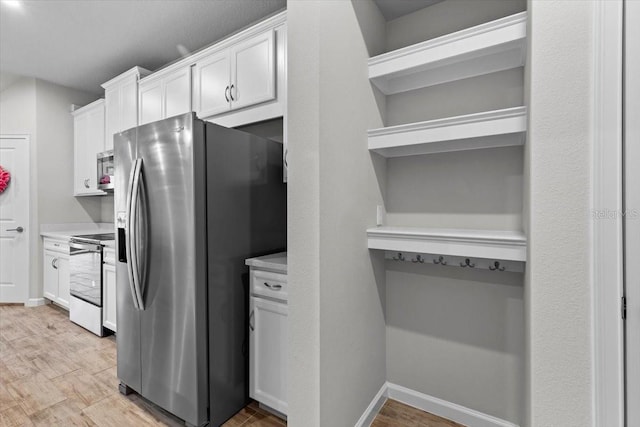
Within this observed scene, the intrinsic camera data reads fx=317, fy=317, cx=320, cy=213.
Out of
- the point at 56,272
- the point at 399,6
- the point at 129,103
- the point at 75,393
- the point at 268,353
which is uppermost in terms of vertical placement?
the point at 399,6

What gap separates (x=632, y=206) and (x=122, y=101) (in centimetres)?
403

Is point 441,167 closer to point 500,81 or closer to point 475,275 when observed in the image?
point 500,81

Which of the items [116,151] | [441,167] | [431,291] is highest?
[116,151]

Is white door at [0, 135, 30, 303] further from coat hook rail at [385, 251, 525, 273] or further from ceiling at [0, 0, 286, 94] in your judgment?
coat hook rail at [385, 251, 525, 273]

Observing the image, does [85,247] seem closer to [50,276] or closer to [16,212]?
[50,276]

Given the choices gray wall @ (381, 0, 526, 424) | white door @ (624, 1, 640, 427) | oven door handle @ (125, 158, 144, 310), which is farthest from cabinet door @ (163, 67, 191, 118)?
white door @ (624, 1, 640, 427)

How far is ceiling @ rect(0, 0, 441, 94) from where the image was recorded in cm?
241

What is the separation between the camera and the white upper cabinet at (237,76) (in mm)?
2275

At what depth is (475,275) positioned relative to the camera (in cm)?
176

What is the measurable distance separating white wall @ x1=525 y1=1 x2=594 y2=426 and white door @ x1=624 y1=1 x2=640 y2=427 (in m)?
0.10

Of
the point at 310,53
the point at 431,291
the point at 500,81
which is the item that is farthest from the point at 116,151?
the point at 500,81

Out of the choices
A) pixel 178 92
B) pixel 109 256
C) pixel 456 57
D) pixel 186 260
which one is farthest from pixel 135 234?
pixel 456 57

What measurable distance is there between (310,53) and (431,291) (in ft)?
4.77

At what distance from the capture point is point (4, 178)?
3.85 m
